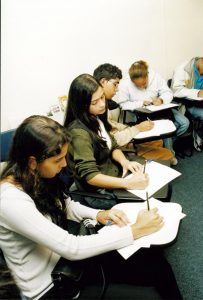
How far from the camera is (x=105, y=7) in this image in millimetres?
3004

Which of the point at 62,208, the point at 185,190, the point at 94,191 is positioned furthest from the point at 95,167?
the point at 185,190

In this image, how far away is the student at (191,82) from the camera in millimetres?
3275

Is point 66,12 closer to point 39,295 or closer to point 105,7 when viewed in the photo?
point 105,7

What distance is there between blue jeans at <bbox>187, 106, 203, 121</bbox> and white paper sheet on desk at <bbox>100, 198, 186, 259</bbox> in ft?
6.87

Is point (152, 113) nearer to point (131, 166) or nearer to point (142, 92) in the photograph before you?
point (142, 92)

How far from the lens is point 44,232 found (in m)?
0.99

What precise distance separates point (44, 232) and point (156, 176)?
80 cm

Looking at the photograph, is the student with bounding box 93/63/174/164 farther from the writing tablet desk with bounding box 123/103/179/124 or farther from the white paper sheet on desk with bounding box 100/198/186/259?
the white paper sheet on desk with bounding box 100/198/186/259

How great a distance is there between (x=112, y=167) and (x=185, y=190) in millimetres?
1095

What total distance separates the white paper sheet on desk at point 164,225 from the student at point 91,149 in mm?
198

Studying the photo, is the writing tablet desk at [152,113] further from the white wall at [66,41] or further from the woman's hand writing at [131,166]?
the woman's hand writing at [131,166]

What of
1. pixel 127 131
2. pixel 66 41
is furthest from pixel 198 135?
pixel 66 41

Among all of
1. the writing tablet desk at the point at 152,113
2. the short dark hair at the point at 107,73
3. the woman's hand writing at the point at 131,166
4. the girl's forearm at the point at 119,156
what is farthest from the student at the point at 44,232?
the writing tablet desk at the point at 152,113

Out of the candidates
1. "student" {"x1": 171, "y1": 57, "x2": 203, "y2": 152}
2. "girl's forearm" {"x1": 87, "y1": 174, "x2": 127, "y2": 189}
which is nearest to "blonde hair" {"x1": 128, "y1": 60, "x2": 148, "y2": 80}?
"student" {"x1": 171, "y1": 57, "x2": 203, "y2": 152}
